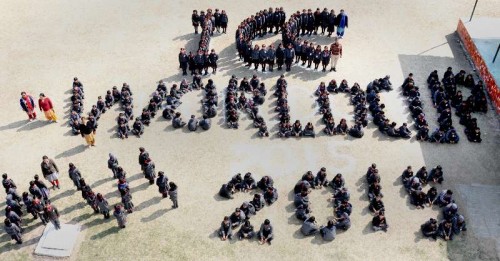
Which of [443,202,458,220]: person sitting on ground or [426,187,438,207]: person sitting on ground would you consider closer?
[443,202,458,220]: person sitting on ground

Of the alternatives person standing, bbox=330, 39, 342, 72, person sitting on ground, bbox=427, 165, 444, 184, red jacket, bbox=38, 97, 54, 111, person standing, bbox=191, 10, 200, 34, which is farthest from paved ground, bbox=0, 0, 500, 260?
red jacket, bbox=38, 97, 54, 111

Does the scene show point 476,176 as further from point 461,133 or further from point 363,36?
point 363,36

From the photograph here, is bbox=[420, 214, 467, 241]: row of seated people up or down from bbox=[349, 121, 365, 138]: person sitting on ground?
down

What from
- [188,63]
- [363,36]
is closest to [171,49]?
[188,63]

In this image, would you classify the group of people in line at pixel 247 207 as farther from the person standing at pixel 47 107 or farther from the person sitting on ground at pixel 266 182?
the person standing at pixel 47 107

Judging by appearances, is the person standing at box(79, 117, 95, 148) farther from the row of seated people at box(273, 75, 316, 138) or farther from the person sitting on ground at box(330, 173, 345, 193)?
the person sitting on ground at box(330, 173, 345, 193)

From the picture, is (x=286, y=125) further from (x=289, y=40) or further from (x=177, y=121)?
(x=289, y=40)

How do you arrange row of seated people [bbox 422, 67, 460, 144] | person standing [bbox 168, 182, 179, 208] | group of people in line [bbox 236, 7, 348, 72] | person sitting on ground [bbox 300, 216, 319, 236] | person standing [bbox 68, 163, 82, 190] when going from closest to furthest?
person sitting on ground [bbox 300, 216, 319, 236] → person standing [bbox 168, 182, 179, 208] → person standing [bbox 68, 163, 82, 190] → row of seated people [bbox 422, 67, 460, 144] → group of people in line [bbox 236, 7, 348, 72]
